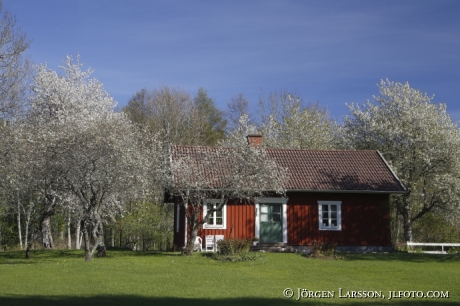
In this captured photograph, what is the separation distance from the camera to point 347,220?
2856 cm

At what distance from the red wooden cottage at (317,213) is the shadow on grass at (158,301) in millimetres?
13920

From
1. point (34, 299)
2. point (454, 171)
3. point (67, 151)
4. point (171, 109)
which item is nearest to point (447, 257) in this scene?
point (454, 171)

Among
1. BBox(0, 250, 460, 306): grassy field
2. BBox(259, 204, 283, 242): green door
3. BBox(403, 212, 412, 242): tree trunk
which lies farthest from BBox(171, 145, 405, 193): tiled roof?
BBox(403, 212, 412, 242): tree trunk

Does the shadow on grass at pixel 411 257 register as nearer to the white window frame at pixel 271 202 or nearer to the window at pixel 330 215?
the window at pixel 330 215

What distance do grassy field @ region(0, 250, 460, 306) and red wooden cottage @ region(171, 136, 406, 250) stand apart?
4.08 meters

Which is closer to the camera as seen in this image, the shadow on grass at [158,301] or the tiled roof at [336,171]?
the shadow on grass at [158,301]

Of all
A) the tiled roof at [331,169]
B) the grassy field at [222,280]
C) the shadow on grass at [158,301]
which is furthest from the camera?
the tiled roof at [331,169]

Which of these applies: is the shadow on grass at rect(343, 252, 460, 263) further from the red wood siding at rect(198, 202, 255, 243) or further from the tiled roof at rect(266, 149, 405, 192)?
the red wood siding at rect(198, 202, 255, 243)

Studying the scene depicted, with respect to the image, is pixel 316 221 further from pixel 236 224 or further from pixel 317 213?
pixel 236 224

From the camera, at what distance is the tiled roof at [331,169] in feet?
92.6

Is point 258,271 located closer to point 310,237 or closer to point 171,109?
point 310,237

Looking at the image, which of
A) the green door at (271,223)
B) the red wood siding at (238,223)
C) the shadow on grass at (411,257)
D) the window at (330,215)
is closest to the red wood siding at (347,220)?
the window at (330,215)

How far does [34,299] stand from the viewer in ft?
43.0

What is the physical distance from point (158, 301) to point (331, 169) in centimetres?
1813
